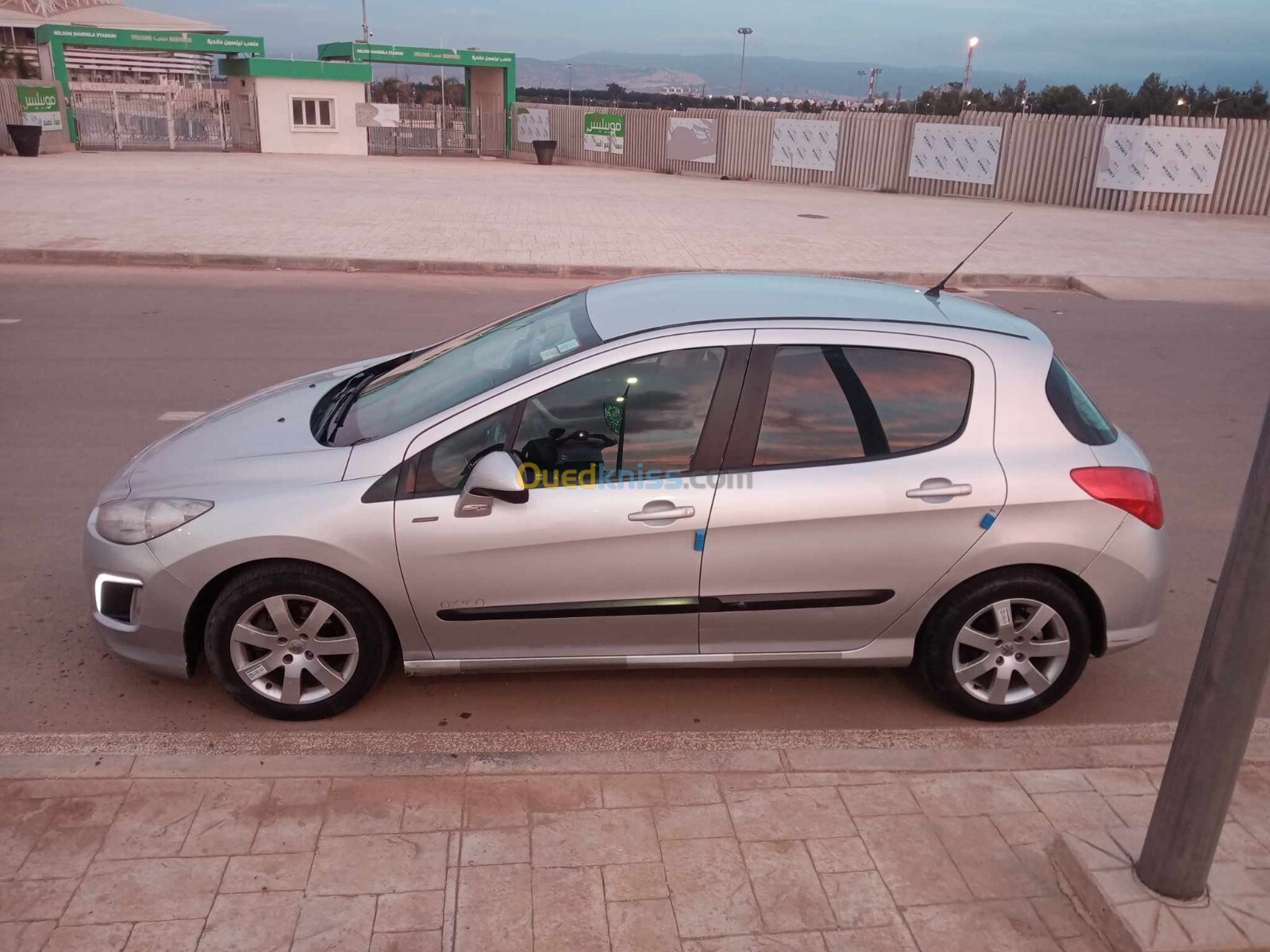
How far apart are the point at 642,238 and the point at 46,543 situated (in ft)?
43.5

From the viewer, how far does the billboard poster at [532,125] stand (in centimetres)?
3859

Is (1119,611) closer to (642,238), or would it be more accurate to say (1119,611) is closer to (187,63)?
(642,238)

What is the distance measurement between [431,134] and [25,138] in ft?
47.2

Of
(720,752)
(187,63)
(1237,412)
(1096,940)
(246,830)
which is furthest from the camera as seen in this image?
(187,63)

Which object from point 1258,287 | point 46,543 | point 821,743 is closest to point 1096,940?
point 821,743

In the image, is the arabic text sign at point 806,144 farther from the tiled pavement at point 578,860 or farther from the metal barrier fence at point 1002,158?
the tiled pavement at point 578,860

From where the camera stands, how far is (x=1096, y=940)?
9.95ft

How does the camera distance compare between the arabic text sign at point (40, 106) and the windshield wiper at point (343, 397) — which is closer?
the windshield wiper at point (343, 397)

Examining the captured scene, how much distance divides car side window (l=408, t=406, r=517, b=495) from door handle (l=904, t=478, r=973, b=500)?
1.50 metres

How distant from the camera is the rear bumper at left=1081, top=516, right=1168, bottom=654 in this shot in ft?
13.2

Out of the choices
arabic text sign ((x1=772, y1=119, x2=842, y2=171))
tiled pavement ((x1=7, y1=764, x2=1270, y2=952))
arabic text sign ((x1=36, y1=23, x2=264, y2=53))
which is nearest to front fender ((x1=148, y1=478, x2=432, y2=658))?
tiled pavement ((x1=7, y1=764, x2=1270, y2=952))

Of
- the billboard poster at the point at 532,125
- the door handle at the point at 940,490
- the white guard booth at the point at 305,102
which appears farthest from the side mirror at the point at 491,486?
the white guard booth at the point at 305,102

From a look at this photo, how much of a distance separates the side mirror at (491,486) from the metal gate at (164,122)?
3853cm

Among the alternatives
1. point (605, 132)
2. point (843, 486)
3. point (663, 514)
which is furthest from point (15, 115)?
point (843, 486)
